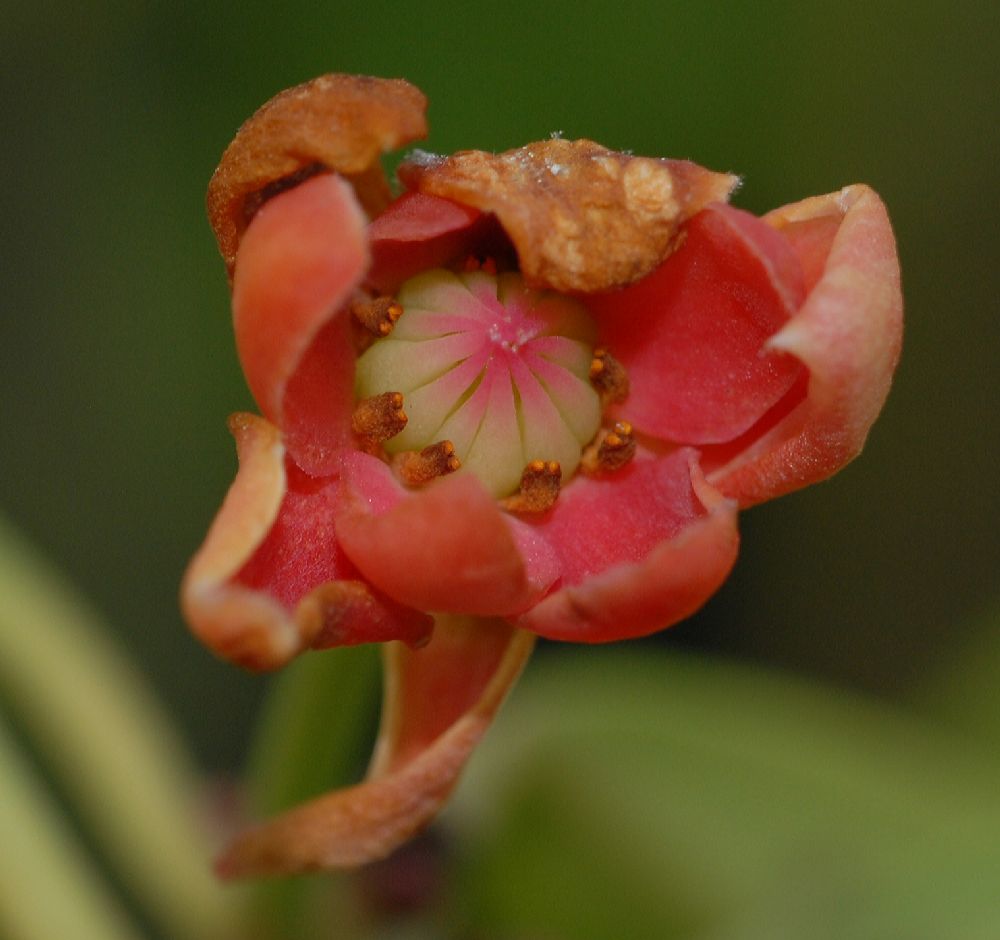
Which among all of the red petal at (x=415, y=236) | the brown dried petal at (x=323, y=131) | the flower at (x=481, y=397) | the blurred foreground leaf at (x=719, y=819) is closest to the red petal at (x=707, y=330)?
the flower at (x=481, y=397)

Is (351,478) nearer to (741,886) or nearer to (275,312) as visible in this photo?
(275,312)

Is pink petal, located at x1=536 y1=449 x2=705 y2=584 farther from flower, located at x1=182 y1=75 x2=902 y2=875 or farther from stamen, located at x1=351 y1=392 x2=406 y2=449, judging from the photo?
stamen, located at x1=351 y1=392 x2=406 y2=449

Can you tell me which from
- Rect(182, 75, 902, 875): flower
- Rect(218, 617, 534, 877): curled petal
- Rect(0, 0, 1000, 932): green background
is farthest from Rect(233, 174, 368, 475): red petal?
Rect(0, 0, 1000, 932): green background

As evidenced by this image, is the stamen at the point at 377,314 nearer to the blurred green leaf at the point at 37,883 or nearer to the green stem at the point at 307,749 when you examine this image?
the green stem at the point at 307,749

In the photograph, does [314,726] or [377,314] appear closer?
[377,314]

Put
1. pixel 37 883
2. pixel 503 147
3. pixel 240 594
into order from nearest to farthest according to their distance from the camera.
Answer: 1. pixel 240 594
2. pixel 37 883
3. pixel 503 147

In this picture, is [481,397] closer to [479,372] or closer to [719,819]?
[479,372]

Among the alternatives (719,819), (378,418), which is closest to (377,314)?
(378,418)
